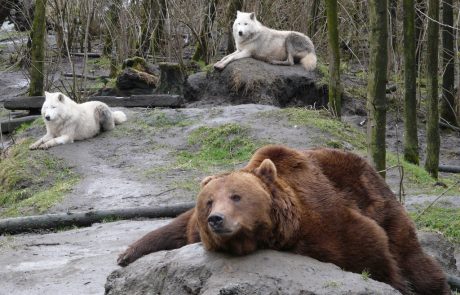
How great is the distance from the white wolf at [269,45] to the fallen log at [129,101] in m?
1.80

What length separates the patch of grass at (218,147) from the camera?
12.9 meters

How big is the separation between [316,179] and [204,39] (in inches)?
638

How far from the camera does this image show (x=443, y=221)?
8.99m

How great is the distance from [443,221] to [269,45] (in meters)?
10.2

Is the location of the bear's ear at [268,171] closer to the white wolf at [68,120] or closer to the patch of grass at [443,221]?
the patch of grass at [443,221]

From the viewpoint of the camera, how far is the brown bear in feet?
15.7

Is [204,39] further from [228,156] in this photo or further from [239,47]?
[228,156]

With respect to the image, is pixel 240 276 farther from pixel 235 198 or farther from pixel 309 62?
pixel 309 62

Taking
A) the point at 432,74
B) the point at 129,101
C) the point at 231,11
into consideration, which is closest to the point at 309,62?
the point at 231,11

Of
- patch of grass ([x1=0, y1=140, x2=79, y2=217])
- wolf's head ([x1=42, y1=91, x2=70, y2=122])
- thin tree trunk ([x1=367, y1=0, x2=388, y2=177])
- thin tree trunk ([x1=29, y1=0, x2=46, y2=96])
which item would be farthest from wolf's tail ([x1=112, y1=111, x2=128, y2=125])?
thin tree trunk ([x1=367, y1=0, x2=388, y2=177])

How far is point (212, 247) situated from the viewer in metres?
4.84

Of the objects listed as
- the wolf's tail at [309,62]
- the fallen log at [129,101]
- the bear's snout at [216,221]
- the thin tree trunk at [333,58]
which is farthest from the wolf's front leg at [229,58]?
the bear's snout at [216,221]

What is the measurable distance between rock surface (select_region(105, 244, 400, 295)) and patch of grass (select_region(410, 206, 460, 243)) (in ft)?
14.0

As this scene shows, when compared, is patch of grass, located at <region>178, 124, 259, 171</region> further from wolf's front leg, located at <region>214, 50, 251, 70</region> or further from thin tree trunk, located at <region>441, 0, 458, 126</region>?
thin tree trunk, located at <region>441, 0, 458, 126</region>
